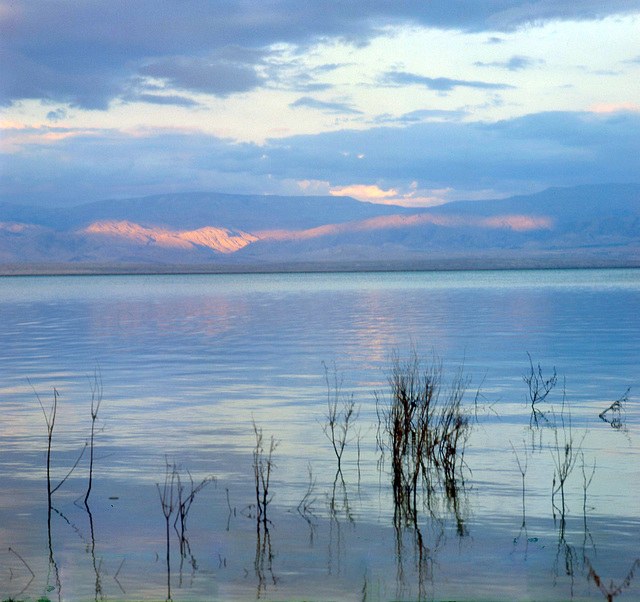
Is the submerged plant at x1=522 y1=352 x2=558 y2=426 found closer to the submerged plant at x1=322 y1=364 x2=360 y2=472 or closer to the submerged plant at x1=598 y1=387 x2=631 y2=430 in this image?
the submerged plant at x1=598 y1=387 x2=631 y2=430

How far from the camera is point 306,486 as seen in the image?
811 centimetres

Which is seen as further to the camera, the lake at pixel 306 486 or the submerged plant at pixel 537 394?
the submerged plant at pixel 537 394

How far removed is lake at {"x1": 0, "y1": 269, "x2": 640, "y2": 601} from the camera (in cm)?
575

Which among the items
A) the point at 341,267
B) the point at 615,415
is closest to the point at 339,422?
the point at 615,415

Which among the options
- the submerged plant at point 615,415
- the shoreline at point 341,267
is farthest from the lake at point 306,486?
the shoreline at point 341,267

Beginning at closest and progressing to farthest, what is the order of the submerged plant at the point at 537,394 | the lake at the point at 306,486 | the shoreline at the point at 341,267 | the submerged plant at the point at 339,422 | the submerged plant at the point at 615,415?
the lake at the point at 306,486
the submerged plant at the point at 339,422
the submerged plant at the point at 615,415
the submerged plant at the point at 537,394
the shoreline at the point at 341,267

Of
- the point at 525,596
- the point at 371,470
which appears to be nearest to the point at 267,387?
the point at 371,470

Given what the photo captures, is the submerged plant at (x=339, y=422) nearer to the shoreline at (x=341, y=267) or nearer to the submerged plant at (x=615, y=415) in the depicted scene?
the submerged plant at (x=615, y=415)

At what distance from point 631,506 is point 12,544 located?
A: 484 cm

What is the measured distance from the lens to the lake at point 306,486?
227 inches

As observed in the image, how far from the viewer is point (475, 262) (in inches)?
6850

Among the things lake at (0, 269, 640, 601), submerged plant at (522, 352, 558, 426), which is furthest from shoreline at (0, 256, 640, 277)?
lake at (0, 269, 640, 601)

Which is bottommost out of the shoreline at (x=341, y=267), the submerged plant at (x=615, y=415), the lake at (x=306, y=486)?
the lake at (x=306, y=486)

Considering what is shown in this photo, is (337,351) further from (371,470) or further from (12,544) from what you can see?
(12,544)
